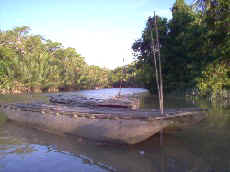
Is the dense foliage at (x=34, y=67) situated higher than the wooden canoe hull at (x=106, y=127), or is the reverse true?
the dense foliage at (x=34, y=67)

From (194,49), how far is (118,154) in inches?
698

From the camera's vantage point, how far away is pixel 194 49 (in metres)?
19.7

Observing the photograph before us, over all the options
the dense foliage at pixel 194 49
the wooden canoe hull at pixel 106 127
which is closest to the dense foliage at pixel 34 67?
the dense foliage at pixel 194 49

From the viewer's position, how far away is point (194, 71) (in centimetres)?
1830

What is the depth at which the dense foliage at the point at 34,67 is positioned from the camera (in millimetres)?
30469

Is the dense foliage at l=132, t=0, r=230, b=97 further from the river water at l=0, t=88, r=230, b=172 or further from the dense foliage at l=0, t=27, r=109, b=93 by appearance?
the dense foliage at l=0, t=27, r=109, b=93

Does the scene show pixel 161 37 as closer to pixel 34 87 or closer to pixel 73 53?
pixel 34 87

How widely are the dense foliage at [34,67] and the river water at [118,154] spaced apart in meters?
26.2

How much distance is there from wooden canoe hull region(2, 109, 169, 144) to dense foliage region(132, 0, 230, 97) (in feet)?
15.1

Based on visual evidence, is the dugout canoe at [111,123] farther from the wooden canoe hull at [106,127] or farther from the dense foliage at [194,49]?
the dense foliage at [194,49]

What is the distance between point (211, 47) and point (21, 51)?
34.9 m

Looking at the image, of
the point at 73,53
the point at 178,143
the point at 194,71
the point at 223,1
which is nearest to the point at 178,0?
the point at 194,71

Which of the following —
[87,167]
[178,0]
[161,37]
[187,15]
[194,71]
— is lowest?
[87,167]

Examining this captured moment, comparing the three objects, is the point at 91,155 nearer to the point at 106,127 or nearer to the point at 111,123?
the point at 106,127
